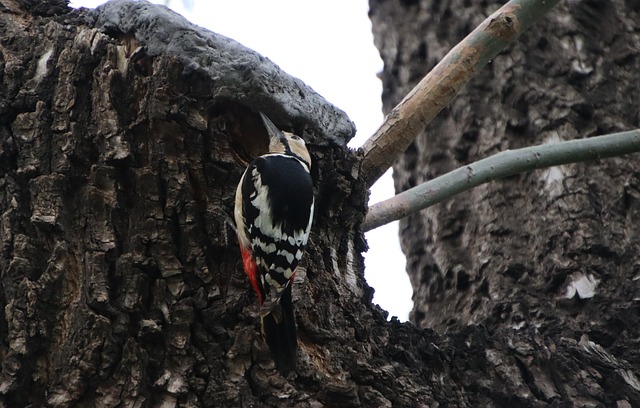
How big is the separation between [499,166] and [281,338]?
1081 millimetres

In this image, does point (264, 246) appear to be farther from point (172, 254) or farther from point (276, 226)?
point (172, 254)

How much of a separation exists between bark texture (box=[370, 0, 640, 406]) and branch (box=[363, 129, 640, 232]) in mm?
391

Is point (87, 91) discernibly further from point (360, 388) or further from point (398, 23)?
point (398, 23)

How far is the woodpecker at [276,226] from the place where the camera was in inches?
99.2

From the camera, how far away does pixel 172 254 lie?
101 inches

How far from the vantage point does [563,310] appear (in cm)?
327

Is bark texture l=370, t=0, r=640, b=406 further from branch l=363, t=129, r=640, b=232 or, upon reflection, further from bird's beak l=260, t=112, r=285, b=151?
bird's beak l=260, t=112, r=285, b=151

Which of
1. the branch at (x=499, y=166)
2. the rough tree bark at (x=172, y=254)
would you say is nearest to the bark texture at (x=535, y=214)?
the rough tree bark at (x=172, y=254)

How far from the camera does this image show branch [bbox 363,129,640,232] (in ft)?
10.3

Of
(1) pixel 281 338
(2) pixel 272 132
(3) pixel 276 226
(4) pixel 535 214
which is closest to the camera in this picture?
(1) pixel 281 338

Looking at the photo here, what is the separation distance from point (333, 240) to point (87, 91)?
33.9 inches

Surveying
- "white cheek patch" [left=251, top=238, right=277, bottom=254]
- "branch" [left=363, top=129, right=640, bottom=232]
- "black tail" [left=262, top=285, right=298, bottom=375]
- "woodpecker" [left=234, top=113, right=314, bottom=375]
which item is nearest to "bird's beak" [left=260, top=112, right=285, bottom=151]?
"woodpecker" [left=234, top=113, right=314, bottom=375]

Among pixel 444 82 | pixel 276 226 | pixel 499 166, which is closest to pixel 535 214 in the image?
pixel 499 166

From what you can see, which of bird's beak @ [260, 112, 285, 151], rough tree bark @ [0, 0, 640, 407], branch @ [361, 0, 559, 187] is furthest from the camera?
branch @ [361, 0, 559, 187]
